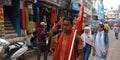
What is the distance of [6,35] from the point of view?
51.8 feet

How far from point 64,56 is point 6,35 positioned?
1159 centimetres

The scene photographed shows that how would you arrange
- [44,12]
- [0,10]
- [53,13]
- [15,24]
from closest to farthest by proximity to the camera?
1. [0,10]
2. [15,24]
3. [44,12]
4. [53,13]

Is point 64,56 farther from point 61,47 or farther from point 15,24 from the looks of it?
point 15,24

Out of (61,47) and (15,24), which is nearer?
(61,47)

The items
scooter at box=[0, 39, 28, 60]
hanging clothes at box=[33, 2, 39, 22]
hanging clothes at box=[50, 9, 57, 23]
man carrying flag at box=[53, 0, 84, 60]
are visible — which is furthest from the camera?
hanging clothes at box=[50, 9, 57, 23]

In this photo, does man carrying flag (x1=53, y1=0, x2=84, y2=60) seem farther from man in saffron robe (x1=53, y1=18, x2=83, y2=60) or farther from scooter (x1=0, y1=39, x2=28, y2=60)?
scooter (x1=0, y1=39, x2=28, y2=60)

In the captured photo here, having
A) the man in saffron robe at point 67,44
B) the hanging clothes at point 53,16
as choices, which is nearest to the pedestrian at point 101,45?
the man in saffron robe at point 67,44

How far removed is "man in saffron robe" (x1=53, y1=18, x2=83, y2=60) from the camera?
4.47 meters

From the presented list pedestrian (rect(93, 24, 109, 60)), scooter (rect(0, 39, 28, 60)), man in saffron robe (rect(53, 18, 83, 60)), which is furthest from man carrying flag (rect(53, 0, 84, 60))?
pedestrian (rect(93, 24, 109, 60))

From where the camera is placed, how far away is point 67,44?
4504 millimetres

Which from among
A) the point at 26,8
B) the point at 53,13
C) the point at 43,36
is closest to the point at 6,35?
the point at 26,8

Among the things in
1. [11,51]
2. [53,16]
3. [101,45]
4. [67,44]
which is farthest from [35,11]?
[67,44]

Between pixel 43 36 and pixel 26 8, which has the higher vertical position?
pixel 26 8

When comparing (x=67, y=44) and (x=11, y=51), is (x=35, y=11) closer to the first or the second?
(x=11, y=51)
